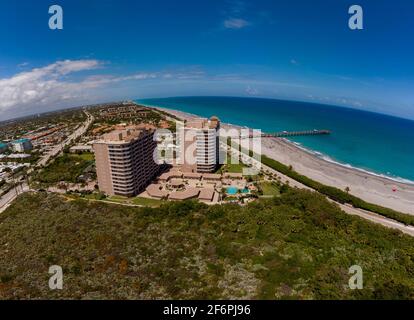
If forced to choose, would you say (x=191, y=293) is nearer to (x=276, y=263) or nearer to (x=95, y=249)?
(x=276, y=263)

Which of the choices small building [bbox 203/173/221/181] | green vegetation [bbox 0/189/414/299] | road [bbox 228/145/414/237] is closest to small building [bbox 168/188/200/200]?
green vegetation [bbox 0/189/414/299]

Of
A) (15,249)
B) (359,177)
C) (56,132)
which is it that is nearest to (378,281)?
(359,177)

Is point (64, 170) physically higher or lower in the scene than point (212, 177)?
higher

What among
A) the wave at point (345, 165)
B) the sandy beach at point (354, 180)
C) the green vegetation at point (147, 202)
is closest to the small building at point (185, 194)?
the green vegetation at point (147, 202)

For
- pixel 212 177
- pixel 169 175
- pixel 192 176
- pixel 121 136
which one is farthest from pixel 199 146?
pixel 121 136

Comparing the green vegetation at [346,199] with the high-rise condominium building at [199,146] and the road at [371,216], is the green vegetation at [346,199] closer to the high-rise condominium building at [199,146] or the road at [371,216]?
the road at [371,216]

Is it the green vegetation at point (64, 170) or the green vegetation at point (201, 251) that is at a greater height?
the green vegetation at point (64, 170)

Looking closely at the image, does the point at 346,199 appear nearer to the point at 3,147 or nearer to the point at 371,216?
the point at 371,216
